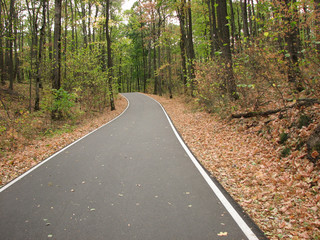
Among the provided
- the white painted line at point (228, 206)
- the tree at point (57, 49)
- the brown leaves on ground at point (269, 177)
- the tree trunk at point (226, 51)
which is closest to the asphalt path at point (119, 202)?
the white painted line at point (228, 206)

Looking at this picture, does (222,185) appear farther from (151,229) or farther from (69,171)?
(69,171)

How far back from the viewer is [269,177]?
5293 millimetres

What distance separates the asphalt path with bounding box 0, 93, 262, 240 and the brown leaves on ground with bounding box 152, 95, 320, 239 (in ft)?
1.54

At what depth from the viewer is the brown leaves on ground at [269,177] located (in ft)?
12.1

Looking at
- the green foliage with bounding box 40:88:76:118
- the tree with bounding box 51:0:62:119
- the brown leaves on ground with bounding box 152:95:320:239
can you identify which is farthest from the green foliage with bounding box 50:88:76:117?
the brown leaves on ground with bounding box 152:95:320:239

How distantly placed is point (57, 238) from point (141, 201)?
160 cm

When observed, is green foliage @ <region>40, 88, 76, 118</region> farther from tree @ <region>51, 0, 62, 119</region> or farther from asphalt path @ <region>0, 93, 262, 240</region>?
asphalt path @ <region>0, 93, 262, 240</region>

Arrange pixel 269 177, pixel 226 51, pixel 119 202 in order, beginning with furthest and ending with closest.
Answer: pixel 226 51, pixel 269 177, pixel 119 202

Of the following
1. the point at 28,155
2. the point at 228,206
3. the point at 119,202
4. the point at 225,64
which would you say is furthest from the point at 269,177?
the point at 28,155

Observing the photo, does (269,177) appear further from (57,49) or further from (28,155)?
(57,49)

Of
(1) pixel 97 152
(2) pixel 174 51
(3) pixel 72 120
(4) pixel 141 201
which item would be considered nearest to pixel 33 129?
(3) pixel 72 120

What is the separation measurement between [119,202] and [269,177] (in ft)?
11.6

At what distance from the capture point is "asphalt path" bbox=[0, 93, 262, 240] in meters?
3.47

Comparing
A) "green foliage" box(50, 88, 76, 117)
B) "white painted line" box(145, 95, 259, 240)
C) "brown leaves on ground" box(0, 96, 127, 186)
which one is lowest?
"white painted line" box(145, 95, 259, 240)
